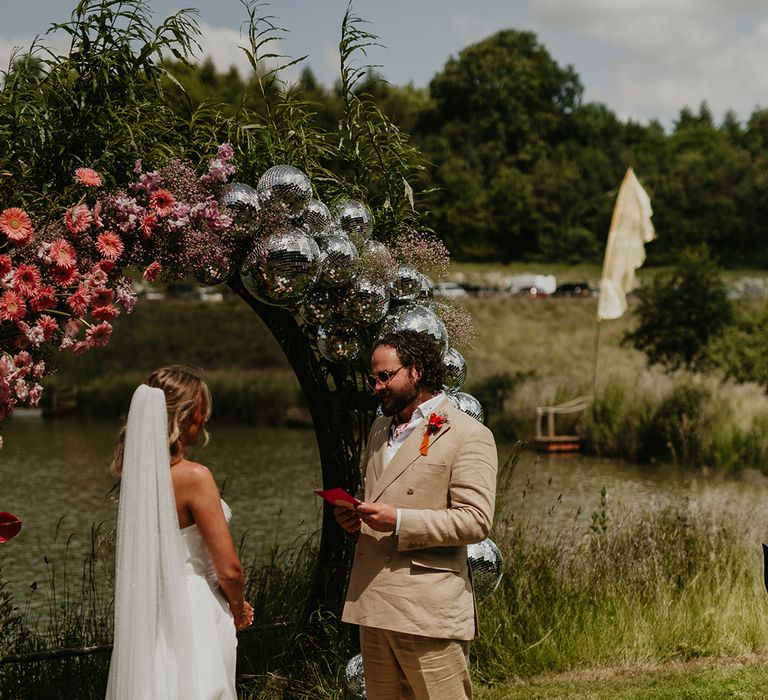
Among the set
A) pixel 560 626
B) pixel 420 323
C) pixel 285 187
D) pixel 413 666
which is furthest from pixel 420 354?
pixel 560 626

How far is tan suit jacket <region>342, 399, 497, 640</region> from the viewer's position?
3.57m

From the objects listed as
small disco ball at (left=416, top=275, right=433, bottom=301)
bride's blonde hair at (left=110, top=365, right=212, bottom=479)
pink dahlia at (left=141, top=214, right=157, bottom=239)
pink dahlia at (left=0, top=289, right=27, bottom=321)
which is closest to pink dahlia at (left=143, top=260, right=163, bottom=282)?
pink dahlia at (left=141, top=214, right=157, bottom=239)

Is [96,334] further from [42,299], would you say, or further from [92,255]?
[92,255]

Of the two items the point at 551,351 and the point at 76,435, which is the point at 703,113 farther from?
the point at 76,435

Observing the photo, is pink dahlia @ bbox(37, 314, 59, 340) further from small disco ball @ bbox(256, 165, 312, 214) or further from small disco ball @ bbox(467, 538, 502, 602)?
small disco ball @ bbox(467, 538, 502, 602)

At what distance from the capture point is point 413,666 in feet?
12.0

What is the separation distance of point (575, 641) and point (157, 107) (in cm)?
406

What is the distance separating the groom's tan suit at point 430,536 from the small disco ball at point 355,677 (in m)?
1.53

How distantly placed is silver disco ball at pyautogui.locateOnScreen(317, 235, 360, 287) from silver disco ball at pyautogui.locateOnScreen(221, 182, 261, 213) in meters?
0.42

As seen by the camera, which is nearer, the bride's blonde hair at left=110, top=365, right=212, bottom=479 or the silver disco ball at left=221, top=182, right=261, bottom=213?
the bride's blonde hair at left=110, top=365, right=212, bottom=479

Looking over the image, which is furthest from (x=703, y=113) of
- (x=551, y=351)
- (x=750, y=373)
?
(x=750, y=373)

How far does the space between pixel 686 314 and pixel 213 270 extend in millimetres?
20041

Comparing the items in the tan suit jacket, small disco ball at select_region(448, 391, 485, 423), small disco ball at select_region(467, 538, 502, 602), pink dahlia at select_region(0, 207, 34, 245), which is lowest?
small disco ball at select_region(467, 538, 502, 602)

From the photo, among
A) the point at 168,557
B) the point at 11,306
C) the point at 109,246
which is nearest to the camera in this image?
the point at 168,557
